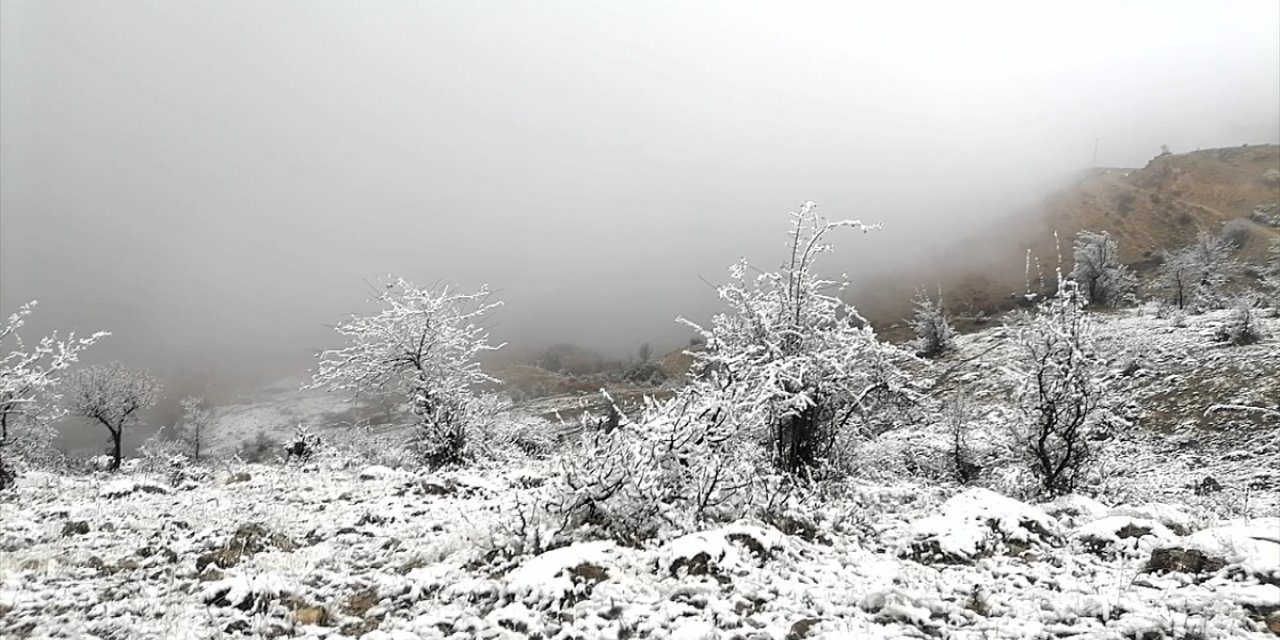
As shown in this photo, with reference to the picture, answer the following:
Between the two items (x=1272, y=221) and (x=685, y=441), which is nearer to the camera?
(x=685, y=441)

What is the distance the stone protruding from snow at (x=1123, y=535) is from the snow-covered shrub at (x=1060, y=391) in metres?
4.26

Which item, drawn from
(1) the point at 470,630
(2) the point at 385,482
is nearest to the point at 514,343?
(2) the point at 385,482

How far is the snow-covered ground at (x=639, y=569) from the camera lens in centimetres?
521

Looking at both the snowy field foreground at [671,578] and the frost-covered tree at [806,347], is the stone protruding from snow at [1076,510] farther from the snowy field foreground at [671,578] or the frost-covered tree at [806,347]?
the frost-covered tree at [806,347]

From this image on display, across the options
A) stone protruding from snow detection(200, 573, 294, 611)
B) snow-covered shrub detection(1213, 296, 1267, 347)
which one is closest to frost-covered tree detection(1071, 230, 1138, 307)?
snow-covered shrub detection(1213, 296, 1267, 347)

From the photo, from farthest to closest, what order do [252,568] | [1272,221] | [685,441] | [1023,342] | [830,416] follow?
[1272,221] → [830,416] → [1023,342] → [685,441] → [252,568]

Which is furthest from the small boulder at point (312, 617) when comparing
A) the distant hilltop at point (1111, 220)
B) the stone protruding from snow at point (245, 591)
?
the distant hilltop at point (1111, 220)

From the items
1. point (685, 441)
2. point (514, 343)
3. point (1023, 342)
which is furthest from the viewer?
point (514, 343)

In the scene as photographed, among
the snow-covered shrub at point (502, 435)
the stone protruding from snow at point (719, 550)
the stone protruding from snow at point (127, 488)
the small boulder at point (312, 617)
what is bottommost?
the snow-covered shrub at point (502, 435)

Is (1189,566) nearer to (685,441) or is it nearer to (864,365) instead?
(685,441)

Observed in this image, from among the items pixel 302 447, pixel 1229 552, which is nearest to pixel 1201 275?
pixel 1229 552

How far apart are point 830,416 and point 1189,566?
7035 mm

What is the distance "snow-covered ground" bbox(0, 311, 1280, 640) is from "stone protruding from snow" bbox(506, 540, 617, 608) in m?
0.03

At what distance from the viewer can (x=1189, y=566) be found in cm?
568
